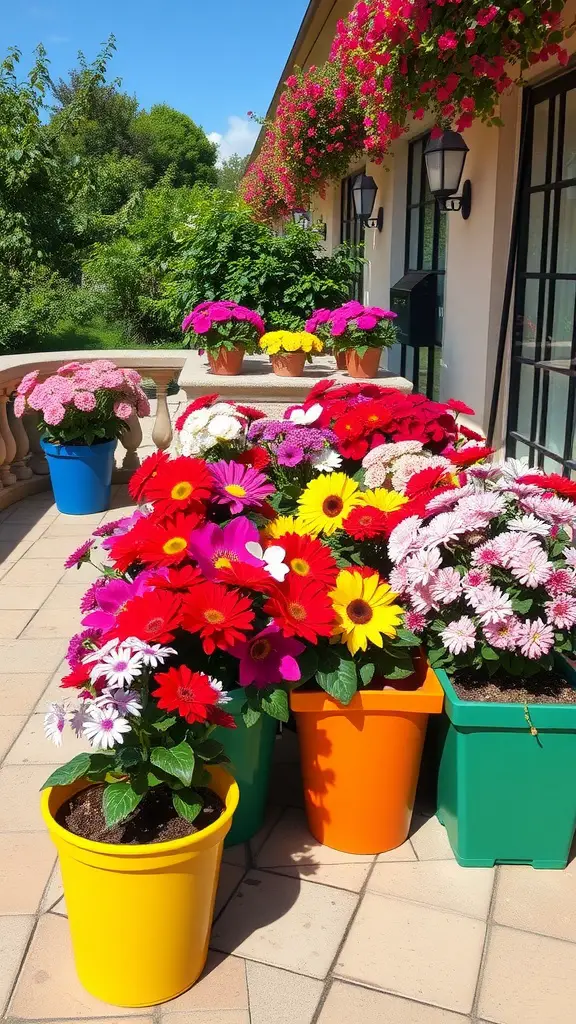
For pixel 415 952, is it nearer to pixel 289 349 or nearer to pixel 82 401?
pixel 289 349

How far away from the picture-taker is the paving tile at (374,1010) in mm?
1649

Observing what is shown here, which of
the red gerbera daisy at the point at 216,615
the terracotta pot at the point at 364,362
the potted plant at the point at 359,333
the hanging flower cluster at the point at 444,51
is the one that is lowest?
the red gerbera daisy at the point at 216,615

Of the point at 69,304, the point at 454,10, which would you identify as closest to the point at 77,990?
the point at 454,10

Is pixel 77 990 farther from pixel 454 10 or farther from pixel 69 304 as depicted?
pixel 69 304

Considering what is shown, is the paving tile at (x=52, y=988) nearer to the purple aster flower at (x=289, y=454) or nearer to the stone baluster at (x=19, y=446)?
the purple aster flower at (x=289, y=454)

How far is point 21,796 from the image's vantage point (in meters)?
2.42

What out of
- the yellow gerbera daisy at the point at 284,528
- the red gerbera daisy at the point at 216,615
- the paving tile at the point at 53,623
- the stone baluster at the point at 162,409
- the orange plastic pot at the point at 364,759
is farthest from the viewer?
the stone baluster at the point at 162,409

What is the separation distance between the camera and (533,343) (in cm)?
386

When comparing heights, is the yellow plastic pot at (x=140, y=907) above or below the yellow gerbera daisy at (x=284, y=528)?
below

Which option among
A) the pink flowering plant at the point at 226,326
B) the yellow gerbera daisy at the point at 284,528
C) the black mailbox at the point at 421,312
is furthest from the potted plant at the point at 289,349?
the yellow gerbera daisy at the point at 284,528

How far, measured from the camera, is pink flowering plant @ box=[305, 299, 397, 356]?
13.4 ft

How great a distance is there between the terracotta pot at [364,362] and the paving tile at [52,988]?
3175 mm

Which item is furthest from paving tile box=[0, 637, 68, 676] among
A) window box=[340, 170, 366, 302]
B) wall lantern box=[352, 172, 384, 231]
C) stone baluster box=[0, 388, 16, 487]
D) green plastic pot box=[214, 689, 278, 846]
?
window box=[340, 170, 366, 302]

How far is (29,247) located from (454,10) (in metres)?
9.96
